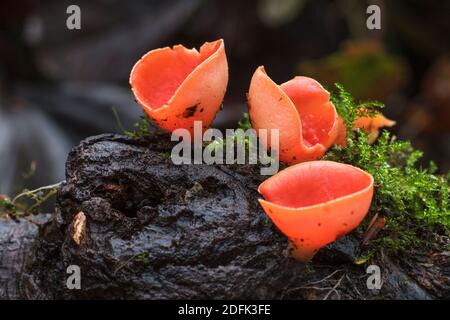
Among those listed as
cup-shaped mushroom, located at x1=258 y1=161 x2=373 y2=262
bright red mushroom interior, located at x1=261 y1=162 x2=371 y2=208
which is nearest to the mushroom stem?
cup-shaped mushroom, located at x1=258 y1=161 x2=373 y2=262

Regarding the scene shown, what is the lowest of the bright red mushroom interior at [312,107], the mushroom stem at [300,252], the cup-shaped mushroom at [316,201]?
the mushroom stem at [300,252]

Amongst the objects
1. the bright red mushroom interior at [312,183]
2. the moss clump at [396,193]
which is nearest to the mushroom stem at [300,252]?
the bright red mushroom interior at [312,183]

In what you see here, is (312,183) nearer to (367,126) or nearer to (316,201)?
(316,201)

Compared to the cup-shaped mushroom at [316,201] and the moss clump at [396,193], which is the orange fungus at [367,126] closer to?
the moss clump at [396,193]

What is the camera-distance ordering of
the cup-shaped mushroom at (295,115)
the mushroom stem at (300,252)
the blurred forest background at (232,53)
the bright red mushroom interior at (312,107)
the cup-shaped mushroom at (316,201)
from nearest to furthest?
the cup-shaped mushroom at (316,201)
the mushroom stem at (300,252)
the cup-shaped mushroom at (295,115)
the bright red mushroom interior at (312,107)
the blurred forest background at (232,53)
